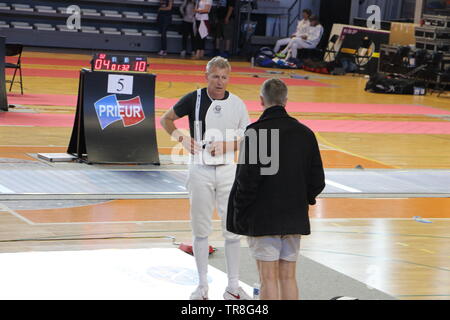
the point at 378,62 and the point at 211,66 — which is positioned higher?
the point at 211,66

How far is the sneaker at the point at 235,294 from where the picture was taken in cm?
683

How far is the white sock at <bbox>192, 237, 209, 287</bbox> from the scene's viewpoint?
22.4ft

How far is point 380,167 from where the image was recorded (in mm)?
13383

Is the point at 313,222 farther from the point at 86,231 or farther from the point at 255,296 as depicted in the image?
the point at 255,296

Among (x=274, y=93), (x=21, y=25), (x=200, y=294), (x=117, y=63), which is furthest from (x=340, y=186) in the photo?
(x=21, y=25)

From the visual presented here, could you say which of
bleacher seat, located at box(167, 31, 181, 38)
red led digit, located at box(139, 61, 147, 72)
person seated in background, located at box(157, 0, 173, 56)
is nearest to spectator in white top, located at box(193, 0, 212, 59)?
person seated in background, located at box(157, 0, 173, 56)

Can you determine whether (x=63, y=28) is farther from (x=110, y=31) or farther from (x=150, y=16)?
(x=150, y=16)

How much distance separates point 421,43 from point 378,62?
2.08 meters

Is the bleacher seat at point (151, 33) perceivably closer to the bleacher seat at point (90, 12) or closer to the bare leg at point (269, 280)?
the bleacher seat at point (90, 12)

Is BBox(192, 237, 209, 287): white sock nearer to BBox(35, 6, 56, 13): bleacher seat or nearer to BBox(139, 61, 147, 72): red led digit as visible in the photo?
BBox(139, 61, 147, 72): red led digit

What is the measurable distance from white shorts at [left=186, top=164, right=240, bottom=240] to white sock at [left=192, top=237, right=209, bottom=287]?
0.17 ft

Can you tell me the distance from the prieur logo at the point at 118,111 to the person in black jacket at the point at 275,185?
6588 millimetres

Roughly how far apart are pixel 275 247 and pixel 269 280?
0.21 m
